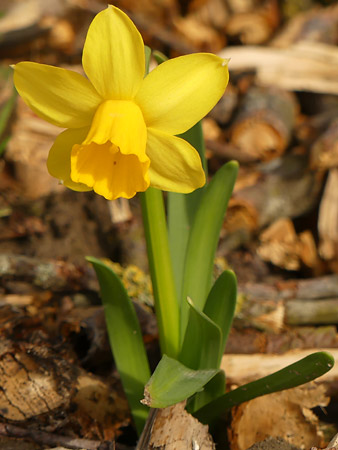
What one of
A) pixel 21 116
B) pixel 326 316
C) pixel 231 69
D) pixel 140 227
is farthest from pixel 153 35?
pixel 326 316

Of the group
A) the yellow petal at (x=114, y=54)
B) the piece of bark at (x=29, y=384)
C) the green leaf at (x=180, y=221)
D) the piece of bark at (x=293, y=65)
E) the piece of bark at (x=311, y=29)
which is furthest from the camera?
the piece of bark at (x=311, y=29)

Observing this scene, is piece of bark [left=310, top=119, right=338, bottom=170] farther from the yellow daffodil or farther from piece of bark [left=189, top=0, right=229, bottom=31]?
piece of bark [left=189, top=0, right=229, bottom=31]

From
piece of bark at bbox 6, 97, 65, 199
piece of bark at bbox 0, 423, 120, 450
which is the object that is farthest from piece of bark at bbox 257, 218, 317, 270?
piece of bark at bbox 0, 423, 120, 450

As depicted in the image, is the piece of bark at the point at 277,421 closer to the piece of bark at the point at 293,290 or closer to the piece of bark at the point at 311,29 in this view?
the piece of bark at the point at 293,290

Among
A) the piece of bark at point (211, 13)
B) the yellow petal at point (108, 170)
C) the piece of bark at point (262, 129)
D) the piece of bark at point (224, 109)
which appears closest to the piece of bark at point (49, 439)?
the yellow petal at point (108, 170)

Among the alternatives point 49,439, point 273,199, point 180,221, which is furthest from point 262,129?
point 49,439
